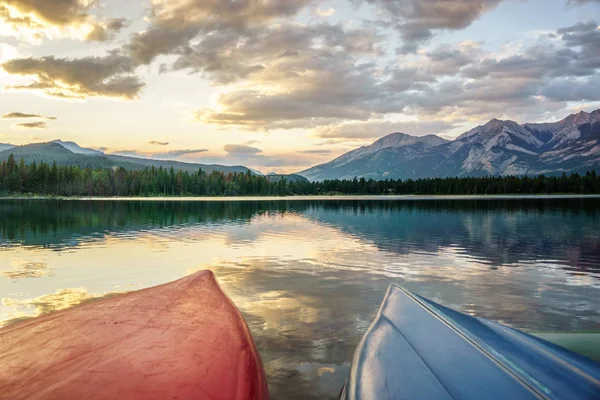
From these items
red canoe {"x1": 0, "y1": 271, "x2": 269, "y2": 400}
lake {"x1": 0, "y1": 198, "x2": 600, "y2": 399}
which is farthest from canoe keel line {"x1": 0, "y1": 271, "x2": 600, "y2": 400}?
lake {"x1": 0, "y1": 198, "x2": 600, "y2": 399}

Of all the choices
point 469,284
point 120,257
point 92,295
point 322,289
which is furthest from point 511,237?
point 92,295

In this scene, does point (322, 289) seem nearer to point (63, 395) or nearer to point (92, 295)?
point (92, 295)

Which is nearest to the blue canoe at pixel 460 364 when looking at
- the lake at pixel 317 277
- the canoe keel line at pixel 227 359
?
the canoe keel line at pixel 227 359

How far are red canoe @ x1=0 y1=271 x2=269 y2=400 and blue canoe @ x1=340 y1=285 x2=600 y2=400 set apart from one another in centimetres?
154

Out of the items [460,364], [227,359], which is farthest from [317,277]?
[460,364]

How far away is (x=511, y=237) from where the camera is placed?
29516 mm

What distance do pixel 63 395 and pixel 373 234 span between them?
93.6 feet

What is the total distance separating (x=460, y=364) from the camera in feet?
16.9

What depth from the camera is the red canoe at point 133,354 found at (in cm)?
451

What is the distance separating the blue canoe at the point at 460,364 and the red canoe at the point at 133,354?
5.07 ft

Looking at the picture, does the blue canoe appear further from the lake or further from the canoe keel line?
the lake

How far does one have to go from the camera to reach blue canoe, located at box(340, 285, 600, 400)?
178 inches

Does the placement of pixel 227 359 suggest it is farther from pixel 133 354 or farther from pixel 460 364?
pixel 460 364

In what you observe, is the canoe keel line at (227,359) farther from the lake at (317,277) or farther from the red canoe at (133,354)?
the lake at (317,277)
